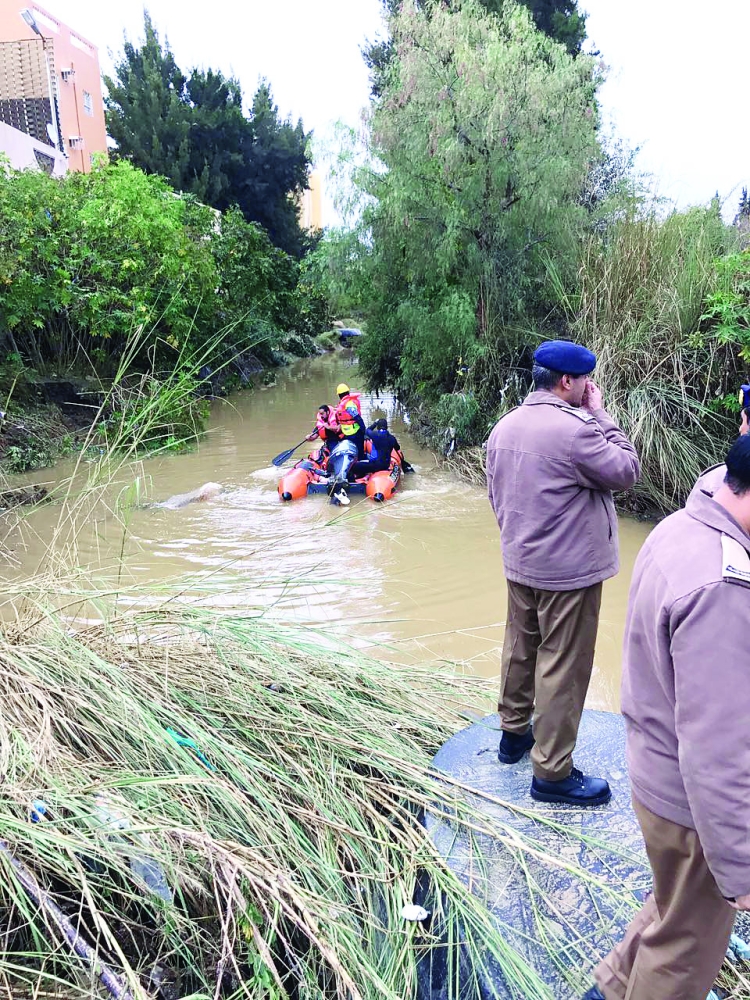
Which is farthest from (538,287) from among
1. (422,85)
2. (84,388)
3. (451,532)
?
(84,388)

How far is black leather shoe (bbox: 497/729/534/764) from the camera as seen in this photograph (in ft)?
9.66

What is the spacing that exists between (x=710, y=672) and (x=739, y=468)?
16.7 inches

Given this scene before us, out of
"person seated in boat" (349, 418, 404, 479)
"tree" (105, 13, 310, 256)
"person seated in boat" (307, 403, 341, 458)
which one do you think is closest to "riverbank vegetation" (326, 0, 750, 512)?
"person seated in boat" (349, 418, 404, 479)

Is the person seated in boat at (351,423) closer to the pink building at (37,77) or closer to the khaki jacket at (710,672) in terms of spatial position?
the khaki jacket at (710,672)

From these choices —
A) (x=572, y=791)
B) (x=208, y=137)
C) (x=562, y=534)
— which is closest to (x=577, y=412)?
(x=562, y=534)

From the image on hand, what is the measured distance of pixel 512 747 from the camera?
2.95 meters

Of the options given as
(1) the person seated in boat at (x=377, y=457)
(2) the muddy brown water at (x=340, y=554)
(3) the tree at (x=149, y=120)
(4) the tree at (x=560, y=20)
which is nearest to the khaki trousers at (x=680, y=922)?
(2) the muddy brown water at (x=340, y=554)

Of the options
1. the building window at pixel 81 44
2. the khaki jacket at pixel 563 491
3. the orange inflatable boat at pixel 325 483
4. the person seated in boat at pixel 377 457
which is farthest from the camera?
the building window at pixel 81 44

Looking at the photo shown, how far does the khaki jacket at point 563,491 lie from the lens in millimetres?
2598

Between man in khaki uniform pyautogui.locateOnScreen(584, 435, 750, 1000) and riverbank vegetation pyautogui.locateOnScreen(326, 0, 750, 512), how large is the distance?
→ 7.00 m

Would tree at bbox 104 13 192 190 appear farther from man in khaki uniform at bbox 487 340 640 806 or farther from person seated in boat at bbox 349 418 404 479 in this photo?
man in khaki uniform at bbox 487 340 640 806

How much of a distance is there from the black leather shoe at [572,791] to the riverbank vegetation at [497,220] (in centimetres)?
605

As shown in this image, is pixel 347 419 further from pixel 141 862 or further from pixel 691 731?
pixel 691 731

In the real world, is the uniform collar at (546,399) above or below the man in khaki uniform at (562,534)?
above
